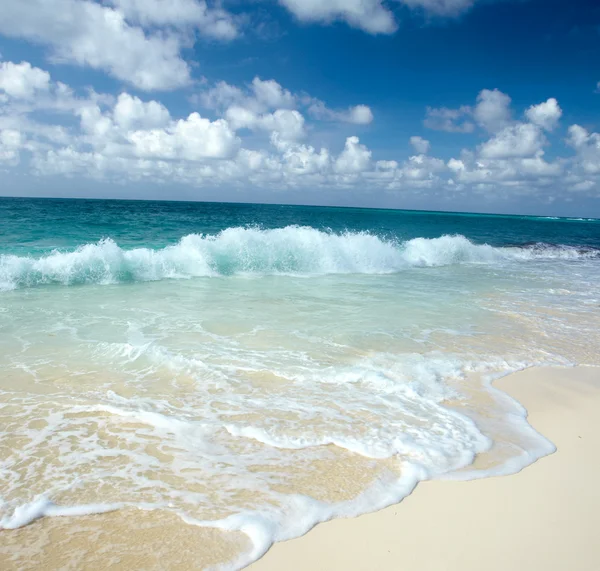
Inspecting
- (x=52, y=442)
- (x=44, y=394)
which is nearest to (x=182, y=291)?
(x=44, y=394)

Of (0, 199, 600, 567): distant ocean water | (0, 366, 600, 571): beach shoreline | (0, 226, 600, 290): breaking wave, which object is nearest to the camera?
(0, 366, 600, 571): beach shoreline

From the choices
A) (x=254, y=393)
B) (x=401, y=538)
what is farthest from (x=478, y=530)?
(x=254, y=393)

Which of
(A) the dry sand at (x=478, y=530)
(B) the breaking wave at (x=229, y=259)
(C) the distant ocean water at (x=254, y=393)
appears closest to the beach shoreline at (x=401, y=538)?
(A) the dry sand at (x=478, y=530)

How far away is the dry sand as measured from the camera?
8.20 ft

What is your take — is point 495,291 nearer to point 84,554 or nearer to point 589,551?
point 589,551

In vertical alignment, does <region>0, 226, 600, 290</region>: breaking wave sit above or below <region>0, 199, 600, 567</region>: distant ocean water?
above

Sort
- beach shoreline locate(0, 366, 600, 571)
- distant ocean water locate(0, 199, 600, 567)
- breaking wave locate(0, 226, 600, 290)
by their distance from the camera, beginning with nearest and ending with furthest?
beach shoreline locate(0, 366, 600, 571)
distant ocean water locate(0, 199, 600, 567)
breaking wave locate(0, 226, 600, 290)

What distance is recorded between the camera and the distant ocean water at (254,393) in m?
3.07

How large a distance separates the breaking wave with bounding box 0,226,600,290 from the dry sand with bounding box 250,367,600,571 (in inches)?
440

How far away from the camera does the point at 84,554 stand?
97.5 inches

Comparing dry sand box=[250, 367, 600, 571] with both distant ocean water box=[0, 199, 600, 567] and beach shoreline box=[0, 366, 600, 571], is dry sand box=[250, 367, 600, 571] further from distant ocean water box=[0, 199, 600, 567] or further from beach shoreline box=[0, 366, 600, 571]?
distant ocean water box=[0, 199, 600, 567]

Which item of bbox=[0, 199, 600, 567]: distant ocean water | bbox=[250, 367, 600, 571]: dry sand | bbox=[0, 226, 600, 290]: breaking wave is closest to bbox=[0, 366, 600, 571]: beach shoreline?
bbox=[250, 367, 600, 571]: dry sand

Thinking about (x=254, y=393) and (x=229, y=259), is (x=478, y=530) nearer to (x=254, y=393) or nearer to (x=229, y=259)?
(x=254, y=393)

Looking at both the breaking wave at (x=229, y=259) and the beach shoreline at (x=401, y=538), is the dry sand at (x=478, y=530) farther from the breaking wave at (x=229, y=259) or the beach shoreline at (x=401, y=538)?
the breaking wave at (x=229, y=259)
